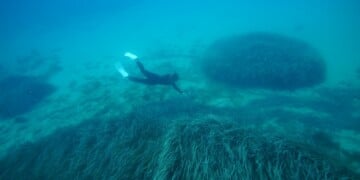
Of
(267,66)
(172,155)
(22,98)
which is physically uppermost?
(267,66)

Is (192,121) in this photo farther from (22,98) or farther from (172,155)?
(22,98)

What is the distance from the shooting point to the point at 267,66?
12164 mm

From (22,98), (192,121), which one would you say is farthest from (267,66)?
(22,98)

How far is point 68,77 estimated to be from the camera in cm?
1995

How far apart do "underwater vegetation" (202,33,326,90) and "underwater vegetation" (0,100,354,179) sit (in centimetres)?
705

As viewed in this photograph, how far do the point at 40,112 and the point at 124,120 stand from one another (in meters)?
9.73

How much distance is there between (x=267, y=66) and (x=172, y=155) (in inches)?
368

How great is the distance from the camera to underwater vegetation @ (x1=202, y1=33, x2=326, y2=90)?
466 inches

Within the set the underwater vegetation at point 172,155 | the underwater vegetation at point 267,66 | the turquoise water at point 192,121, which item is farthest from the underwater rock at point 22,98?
the underwater vegetation at point 267,66

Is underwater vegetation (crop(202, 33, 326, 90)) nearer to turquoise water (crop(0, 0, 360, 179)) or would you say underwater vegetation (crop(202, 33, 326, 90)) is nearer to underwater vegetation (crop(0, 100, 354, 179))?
turquoise water (crop(0, 0, 360, 179))

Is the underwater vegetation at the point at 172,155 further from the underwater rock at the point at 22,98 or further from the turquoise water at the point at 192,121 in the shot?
the underwater rock at the point at 22,98

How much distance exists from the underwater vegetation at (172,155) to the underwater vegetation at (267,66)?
705 centimetres

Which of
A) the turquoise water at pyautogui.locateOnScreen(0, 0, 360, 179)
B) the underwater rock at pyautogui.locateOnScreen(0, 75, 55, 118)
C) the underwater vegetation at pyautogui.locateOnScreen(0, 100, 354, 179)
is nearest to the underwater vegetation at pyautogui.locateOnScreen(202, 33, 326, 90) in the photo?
the turquoise water at pyautogui.locateOnScreen(0, 0, 360, 179)

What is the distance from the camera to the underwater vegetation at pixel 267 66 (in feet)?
38.9
